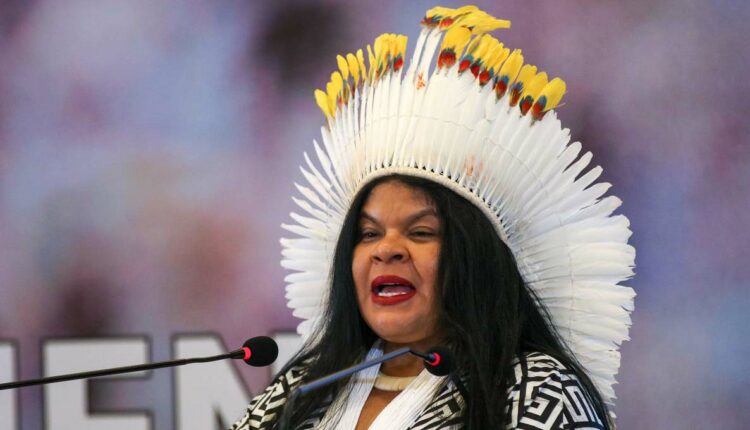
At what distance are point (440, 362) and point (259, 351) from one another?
30cm

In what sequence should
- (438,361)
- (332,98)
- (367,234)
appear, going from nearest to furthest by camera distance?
(438,361), (367,234), (332,98)

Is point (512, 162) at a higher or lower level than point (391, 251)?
higher

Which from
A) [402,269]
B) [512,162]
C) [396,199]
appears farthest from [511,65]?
[402,269]

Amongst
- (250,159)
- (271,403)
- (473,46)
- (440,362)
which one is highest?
(473,46)

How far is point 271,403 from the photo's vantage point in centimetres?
216

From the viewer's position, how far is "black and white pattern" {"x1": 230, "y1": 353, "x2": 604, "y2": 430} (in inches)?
70.0

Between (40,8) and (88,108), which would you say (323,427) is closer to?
(88,108)

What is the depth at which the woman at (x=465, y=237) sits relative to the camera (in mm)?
1979

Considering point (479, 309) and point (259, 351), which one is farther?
point (479, 309)

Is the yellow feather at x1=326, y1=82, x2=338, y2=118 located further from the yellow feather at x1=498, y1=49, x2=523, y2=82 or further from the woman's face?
the yellow feather at x1=498, y1=49, x2=523, y2=82

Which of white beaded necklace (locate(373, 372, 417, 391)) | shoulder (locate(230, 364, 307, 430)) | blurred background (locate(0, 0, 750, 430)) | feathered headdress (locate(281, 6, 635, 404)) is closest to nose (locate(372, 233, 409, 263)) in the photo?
feathered headdress (locate(281, 6, 635, 404))

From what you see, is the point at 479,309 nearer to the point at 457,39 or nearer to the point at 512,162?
the point at 512,162

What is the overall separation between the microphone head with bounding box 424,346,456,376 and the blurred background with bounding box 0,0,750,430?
114 cm

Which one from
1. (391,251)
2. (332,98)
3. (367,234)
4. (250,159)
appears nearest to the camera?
(391,251)
